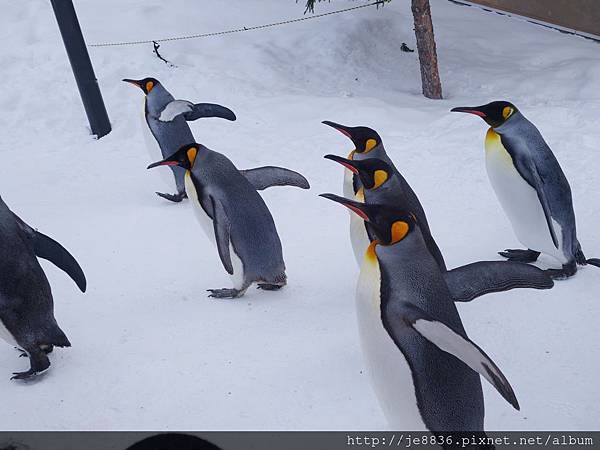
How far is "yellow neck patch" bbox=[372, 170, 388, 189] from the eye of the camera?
1.94 m

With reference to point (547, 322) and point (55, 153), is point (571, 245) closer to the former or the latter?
point (547, 322)

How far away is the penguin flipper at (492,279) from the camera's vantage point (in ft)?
5.46

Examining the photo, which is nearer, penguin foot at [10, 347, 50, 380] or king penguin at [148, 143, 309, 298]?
penguin foot at [10, 347, 50, 380]

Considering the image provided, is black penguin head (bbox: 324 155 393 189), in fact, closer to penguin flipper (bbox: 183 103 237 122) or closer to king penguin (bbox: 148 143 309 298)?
king penguin (bbox: 148 143 309 298)

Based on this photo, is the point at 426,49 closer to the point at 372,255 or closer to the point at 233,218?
the point at 233,218

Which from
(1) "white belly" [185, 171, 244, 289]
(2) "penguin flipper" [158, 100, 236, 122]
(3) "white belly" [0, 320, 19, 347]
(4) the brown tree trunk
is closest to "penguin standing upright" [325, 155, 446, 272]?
(1) "white belly" [185, 171, 244, 289]

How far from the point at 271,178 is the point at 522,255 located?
1.00 meters

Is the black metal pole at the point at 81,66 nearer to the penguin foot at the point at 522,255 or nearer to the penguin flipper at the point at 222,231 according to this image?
the penguin flipper at the point at 222,231

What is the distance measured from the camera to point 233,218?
7.57 feet

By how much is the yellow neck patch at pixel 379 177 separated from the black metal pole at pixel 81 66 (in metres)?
2.73

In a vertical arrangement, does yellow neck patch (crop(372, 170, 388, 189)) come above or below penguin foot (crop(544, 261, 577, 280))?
above

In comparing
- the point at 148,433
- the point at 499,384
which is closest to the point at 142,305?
the point at 148,433

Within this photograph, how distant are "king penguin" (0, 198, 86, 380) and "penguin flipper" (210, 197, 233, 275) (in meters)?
0.56

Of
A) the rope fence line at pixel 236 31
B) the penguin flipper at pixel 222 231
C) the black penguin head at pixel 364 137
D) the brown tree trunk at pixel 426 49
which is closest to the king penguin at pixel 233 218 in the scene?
the penguin flipper at pixel 222 231
